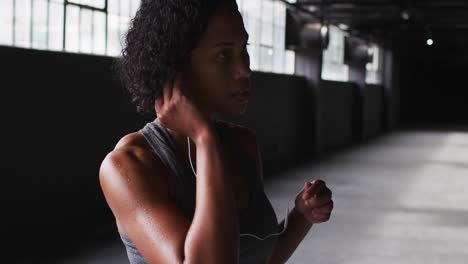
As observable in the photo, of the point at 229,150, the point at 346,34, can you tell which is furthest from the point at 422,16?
the point at 229,150

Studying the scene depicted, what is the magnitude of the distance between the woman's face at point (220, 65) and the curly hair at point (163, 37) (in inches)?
0.6

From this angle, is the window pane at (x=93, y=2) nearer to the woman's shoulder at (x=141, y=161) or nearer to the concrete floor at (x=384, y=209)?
the concrete floor at (x=384, y=209)

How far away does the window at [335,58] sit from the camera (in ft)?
Answer: 54.5

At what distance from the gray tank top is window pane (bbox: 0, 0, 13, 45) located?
15.0 ft

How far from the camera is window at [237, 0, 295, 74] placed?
1085 centimetres

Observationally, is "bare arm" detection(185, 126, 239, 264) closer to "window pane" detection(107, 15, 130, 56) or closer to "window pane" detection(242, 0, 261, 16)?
"window pane" detection(107, 15, 130, 56)

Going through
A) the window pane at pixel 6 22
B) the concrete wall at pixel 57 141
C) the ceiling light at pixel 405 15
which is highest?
the ceiling light at pixel 405 15

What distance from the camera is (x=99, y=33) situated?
22.0 ft

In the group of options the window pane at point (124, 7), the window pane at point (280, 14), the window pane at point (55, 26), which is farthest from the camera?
the window pane at point (280, 14)

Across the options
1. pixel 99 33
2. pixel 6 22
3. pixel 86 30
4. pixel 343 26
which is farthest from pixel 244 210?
pixel 343 26

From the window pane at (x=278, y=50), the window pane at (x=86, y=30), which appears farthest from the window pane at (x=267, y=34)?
the window pane at (x=86, y=30)

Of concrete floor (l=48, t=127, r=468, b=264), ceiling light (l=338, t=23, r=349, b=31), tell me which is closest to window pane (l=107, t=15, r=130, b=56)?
concrete floor (l=48, t=127, r=468, b=264)

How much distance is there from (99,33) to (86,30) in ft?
0.82

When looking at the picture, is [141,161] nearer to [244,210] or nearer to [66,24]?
[244,210]
